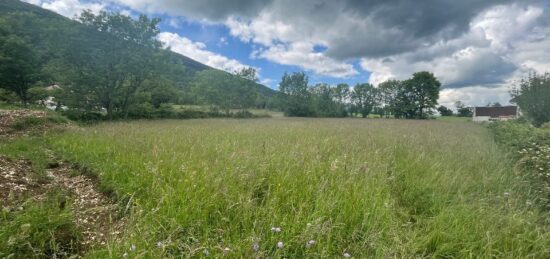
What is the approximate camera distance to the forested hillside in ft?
74.8

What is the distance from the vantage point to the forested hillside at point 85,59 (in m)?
22.8

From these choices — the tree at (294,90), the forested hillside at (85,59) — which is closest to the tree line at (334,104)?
the tree at (294,90)

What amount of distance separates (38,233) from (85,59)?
1089 inches

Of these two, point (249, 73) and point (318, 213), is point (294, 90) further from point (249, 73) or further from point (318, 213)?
point (318, 213)

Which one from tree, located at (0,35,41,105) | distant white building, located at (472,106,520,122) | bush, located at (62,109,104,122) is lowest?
bush, located at (62,109,104,122)

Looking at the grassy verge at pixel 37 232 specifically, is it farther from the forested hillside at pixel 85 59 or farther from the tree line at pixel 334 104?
the tree line at pixel 334 104

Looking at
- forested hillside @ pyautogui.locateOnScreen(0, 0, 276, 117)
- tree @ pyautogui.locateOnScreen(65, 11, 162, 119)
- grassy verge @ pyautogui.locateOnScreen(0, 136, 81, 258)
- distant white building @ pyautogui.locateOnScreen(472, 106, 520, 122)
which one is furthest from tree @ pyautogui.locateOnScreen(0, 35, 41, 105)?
distant white building @ pyautogui.locateOnScreen(472, 106, 520, 122)

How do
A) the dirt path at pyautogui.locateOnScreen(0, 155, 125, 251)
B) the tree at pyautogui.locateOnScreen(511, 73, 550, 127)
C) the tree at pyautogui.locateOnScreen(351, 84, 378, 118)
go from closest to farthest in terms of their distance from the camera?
1. the dirt path at pyautogui.locateOnScreen(0, 155, 125, 251)
2. the tree at pyautogui.locateOnScreen(511, 73, 550, 127)
3. the tree at pyautogui.locateOnScreen(351, 84, 378, 118)

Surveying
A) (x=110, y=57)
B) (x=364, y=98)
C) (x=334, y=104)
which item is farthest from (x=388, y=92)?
(x=110, y=57)

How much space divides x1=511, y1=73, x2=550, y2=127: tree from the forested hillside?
3578 centimetres

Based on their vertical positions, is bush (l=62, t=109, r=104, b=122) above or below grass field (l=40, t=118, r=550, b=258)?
above

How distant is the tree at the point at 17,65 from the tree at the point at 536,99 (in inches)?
1850

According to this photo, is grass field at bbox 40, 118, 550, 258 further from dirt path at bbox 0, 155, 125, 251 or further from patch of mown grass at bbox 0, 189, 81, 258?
patch of mown grass at bbox 0, 189, 81, 258

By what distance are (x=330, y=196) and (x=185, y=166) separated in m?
2.69
